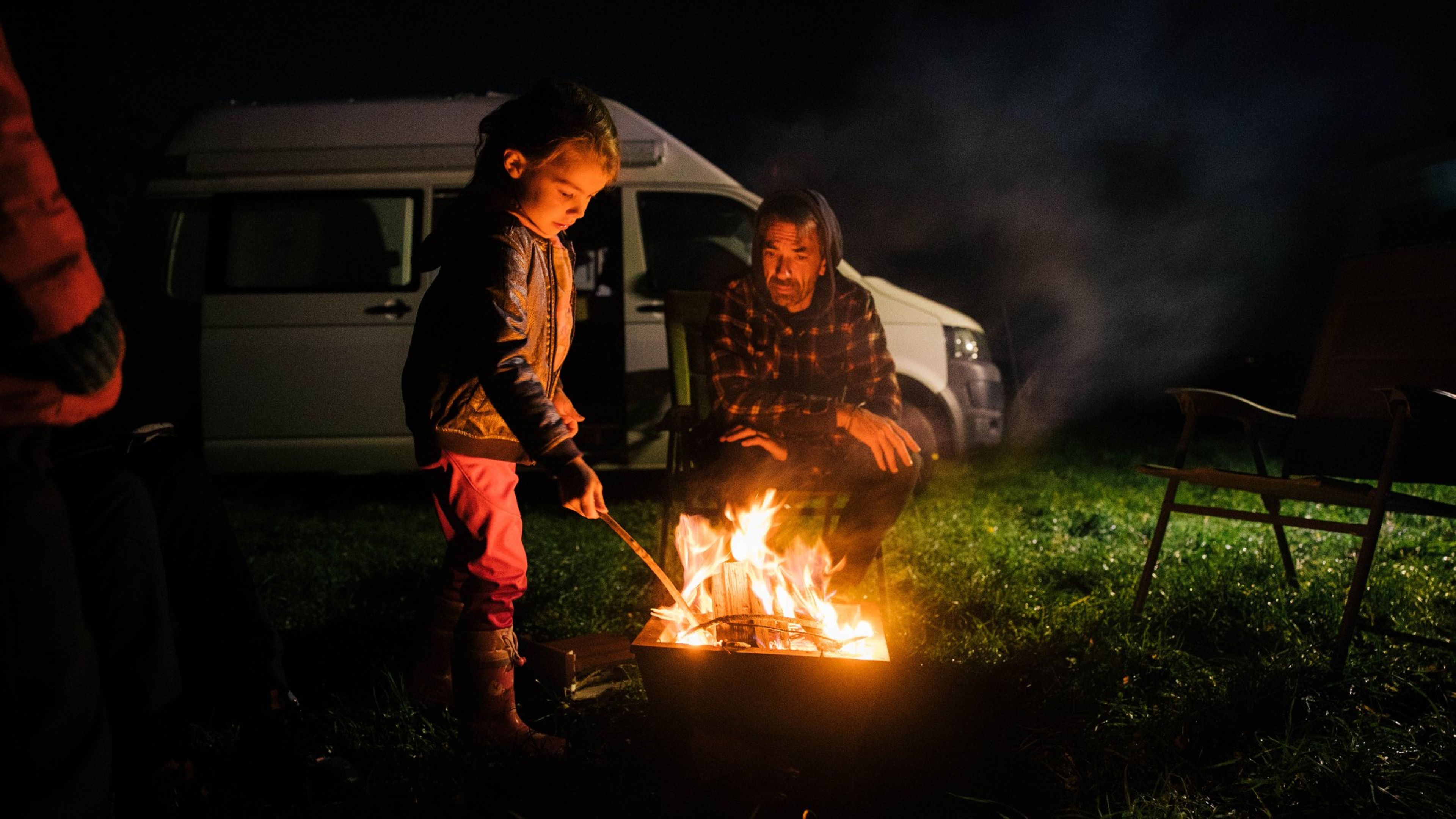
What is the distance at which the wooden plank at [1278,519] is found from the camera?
2.54 meters

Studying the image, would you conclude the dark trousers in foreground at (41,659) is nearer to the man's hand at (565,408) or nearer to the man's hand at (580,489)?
the man's hand at (580,489)

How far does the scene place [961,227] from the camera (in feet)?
44.2

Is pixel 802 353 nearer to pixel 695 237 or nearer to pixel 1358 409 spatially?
pixel 1358 409

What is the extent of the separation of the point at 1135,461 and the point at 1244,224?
5743mm

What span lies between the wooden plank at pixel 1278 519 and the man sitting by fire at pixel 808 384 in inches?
40.1

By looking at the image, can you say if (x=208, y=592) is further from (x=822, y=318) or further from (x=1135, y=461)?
(x=1135, y=461)

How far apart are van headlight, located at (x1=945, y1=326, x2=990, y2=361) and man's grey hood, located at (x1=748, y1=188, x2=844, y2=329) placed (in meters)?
2.14

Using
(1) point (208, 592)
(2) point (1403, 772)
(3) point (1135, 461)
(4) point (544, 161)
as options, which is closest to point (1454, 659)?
(2) point (1403, 772)

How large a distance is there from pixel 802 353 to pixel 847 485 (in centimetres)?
57

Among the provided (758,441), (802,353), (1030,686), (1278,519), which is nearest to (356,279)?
(802,353)

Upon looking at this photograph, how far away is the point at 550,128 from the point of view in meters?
1.92

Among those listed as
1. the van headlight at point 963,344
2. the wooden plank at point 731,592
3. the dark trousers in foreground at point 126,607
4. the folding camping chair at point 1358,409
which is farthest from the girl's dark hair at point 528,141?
the van headlight at point 963,344

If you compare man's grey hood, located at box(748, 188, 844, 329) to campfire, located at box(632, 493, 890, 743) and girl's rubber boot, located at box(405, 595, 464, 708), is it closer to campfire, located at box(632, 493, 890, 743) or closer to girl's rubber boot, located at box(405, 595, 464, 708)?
campfire, located at box(632, 493, 890, 743)

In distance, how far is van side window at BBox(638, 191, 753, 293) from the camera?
495cm
